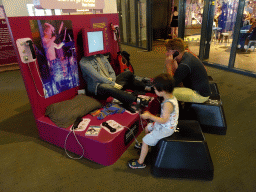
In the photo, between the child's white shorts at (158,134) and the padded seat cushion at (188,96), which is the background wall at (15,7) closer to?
the padded seat cushion at (188,96)

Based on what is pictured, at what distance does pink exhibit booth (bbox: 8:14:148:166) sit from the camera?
207 centimetres

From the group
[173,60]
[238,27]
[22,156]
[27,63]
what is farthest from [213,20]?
[22,156]

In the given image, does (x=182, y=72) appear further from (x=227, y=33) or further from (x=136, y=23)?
(x=136, y=23)

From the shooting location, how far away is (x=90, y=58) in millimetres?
2934

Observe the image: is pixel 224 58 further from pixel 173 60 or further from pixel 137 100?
pixel 137 100

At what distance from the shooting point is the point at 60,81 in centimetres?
273

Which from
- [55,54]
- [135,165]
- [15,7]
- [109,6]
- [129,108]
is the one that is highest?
[15,7]

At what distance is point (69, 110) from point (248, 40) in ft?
16.9

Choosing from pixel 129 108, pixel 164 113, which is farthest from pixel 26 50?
pixel 164 113

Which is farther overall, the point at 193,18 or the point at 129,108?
the point at 193,18

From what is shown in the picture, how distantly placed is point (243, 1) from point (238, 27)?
1.84 ft

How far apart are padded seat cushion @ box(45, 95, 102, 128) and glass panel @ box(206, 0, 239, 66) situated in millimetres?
4363

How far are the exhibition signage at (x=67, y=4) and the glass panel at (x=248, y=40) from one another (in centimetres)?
350

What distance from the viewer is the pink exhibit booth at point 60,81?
2068 mm
